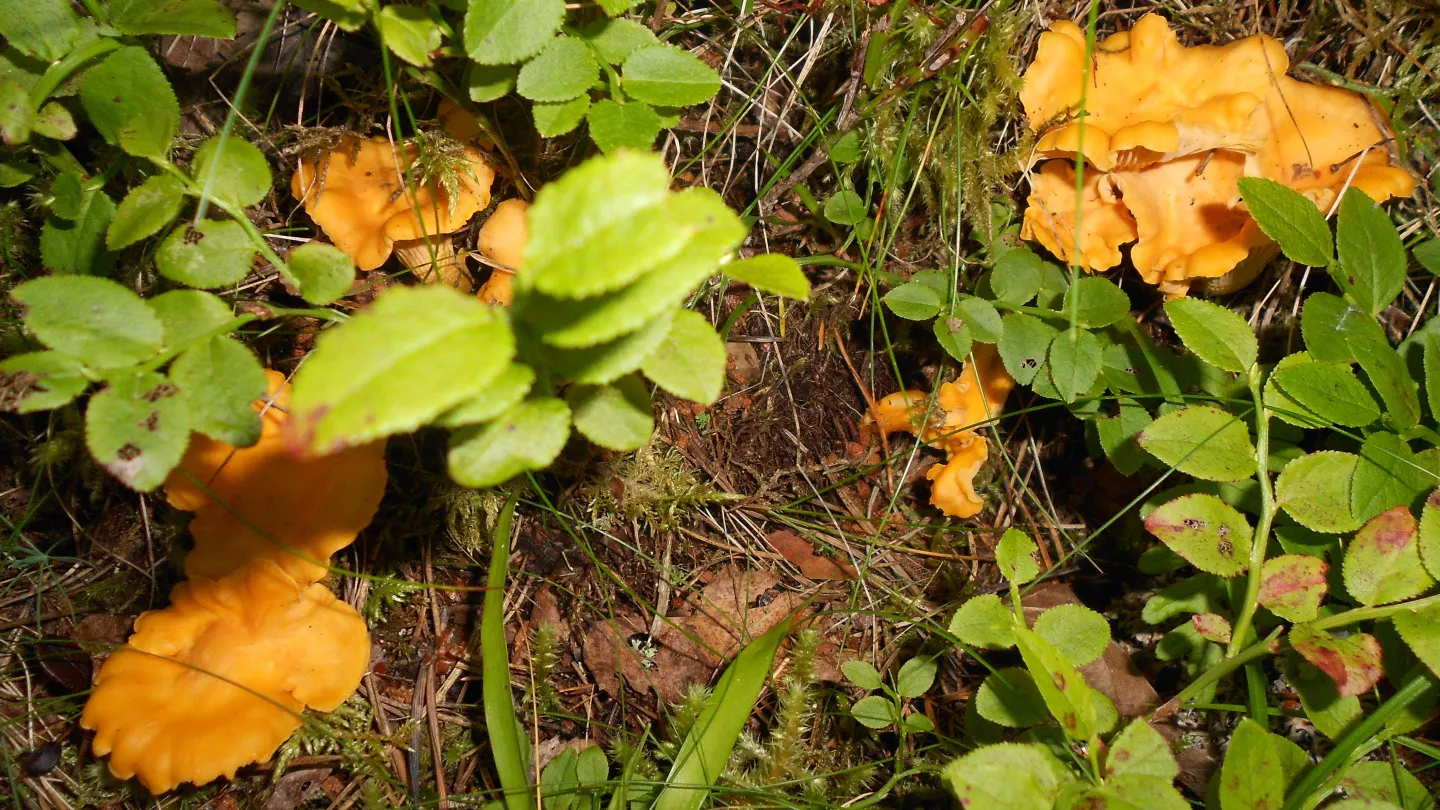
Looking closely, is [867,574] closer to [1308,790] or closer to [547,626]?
[547,626]

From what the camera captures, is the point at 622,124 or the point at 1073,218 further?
the point at 1073,218

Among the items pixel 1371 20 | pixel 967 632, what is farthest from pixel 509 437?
pixel 1371 20

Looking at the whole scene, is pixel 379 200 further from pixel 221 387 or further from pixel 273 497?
pixel 221 387

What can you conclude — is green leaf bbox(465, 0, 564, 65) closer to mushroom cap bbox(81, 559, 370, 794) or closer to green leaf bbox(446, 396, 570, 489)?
green leaf bbox(446, 396, 570, 489)

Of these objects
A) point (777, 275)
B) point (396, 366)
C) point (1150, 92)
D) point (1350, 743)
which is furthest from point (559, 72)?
point (1350, 743)

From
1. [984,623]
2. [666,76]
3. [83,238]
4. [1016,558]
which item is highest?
[666,76]

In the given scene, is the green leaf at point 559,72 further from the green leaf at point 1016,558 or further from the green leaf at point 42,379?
the green leaf at point 1016,558
